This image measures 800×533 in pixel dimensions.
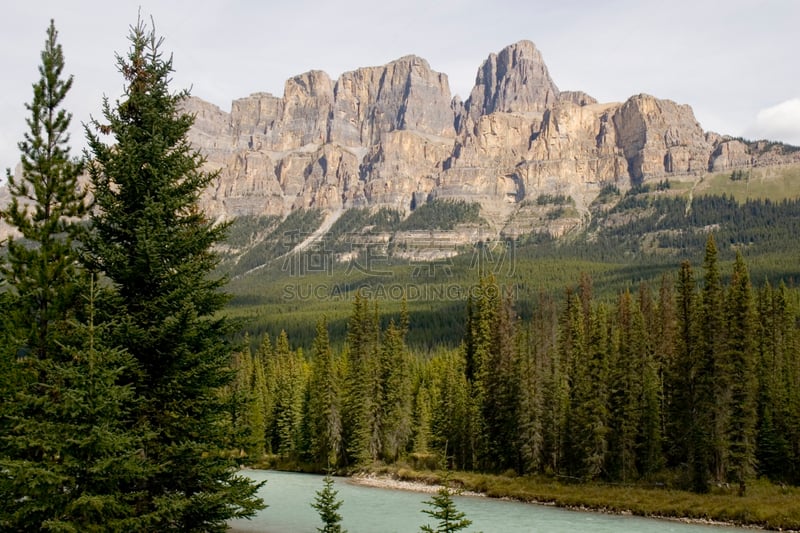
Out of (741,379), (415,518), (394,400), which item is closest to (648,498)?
(741,379)

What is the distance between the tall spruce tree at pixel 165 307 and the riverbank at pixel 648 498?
80.8 ft

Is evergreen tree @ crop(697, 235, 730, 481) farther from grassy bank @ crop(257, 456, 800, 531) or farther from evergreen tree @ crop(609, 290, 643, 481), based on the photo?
evergreen tree @ crop(609, 290, 643, 481)

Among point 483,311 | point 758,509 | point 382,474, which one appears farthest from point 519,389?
point 758,509

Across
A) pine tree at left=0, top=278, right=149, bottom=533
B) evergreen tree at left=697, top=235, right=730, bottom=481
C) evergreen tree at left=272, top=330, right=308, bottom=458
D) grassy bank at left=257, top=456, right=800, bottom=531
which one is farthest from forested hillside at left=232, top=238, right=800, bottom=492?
pine tree at left=0, top=278, right=149, bottom=533

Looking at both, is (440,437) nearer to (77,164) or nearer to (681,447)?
(681,447)

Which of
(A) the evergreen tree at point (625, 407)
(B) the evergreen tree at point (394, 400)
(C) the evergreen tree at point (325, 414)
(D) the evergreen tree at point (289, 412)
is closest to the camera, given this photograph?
(A) the evergreen tree at point (625, 407)

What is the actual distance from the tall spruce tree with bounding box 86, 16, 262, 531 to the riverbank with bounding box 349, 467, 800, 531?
969 inches

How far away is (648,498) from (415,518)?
1773cm

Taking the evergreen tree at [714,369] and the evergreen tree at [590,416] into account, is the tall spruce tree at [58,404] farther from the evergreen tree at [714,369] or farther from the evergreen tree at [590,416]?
the evergreen tree at [590,416]

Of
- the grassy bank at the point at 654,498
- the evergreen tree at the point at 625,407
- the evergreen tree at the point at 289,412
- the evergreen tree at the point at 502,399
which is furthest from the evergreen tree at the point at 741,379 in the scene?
the evergreen tree at the point at 289,412

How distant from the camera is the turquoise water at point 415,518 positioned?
4153 cm

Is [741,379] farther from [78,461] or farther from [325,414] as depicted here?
[78,461]

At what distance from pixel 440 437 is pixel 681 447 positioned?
2522cm

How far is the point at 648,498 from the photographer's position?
50375 millimetres
